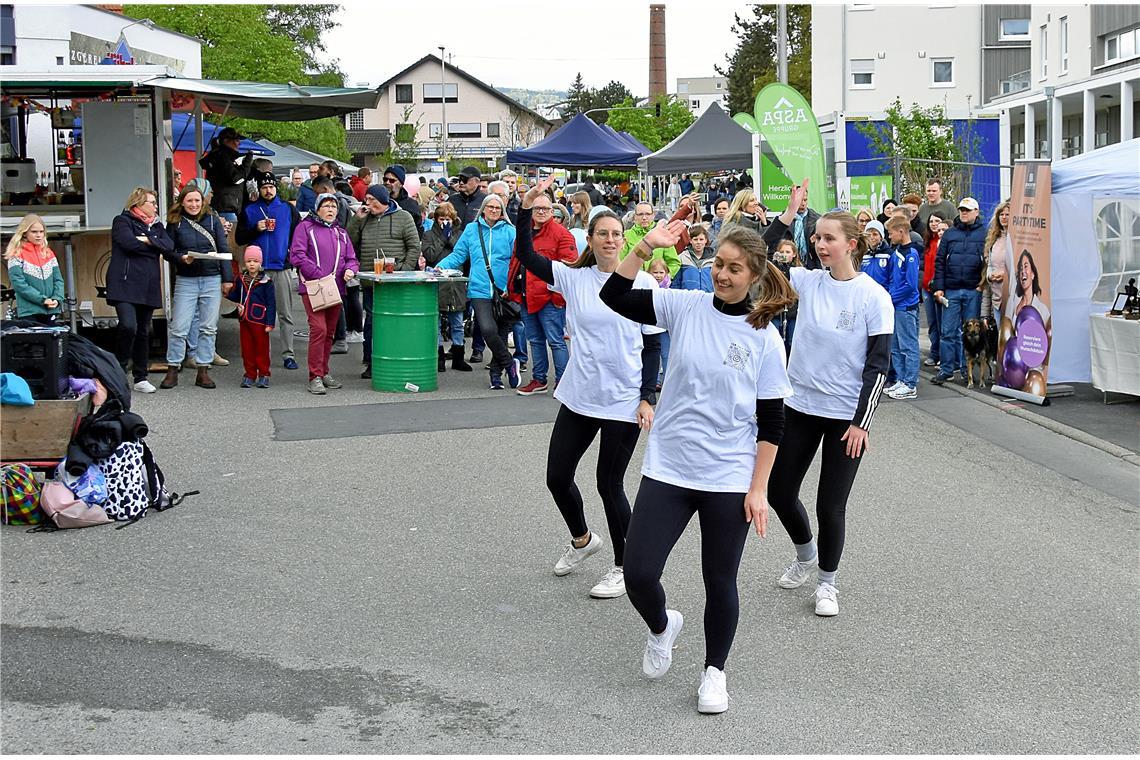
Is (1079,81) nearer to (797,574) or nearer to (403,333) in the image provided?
(403,333)

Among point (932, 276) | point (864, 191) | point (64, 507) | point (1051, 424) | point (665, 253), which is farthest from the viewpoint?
point (864, 191)

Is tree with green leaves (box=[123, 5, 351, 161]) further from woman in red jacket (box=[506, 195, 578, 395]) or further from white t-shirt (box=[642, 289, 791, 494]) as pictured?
white t-shirt (box=[642, 289, 791, 494])

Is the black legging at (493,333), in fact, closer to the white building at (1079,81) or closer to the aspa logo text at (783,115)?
the aspa logo text at (783,115)

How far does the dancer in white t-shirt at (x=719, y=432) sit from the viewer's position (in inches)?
191

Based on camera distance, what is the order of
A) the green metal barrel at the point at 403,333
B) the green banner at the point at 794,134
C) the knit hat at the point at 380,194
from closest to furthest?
1. the green metal barrel at the point at 403,333
2. the knit hat at the point at 380,194
3. the green banner at the point at 794,134

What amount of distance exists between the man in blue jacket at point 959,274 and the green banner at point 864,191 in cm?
717

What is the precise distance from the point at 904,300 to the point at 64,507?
26.5ft

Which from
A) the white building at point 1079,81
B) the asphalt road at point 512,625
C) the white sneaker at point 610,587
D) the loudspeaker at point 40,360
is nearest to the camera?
the asphalt road at point 512,625

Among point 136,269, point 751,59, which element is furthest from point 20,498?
point 751,59

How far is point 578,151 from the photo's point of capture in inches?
1049

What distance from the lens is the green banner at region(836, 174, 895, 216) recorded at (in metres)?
20.4

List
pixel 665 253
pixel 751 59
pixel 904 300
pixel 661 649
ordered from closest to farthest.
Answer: pixel 661 649, pixel 665 253, pixel 904 300, pixel 751 59

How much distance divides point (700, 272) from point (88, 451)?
22.5ft

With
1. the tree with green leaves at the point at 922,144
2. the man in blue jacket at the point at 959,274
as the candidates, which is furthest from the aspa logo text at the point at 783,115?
the tree with green leaves at the point at 922,144
